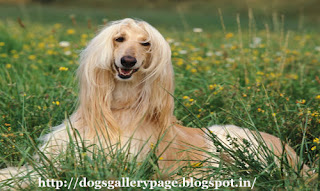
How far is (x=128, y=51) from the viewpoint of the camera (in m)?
3.48

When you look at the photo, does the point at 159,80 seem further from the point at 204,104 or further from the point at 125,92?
the point at 204,104

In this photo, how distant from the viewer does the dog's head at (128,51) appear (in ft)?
11.5

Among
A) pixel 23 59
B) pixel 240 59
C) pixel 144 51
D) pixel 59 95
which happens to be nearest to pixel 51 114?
pixel 59 95

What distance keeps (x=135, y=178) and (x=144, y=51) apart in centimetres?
123

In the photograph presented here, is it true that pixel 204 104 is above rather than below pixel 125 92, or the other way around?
below

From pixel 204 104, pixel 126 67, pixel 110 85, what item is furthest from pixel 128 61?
pixel 204 104

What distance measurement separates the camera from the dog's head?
352 centimetres

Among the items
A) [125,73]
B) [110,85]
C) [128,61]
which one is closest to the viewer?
[128,61]

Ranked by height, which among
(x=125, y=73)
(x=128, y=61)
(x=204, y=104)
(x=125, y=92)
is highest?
(x=128, y=61)

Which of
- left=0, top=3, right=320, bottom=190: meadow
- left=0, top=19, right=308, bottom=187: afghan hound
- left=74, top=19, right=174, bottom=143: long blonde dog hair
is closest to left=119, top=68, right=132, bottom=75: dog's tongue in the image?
left=0, top=19, right=308, bottom=187: afghan hound

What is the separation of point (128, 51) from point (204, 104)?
1401mm

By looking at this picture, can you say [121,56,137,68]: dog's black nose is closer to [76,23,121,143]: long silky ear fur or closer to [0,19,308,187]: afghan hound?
[0,19,308,187]: afghan hound

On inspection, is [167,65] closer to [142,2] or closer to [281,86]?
[281,86]

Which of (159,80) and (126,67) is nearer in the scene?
(126,67)
